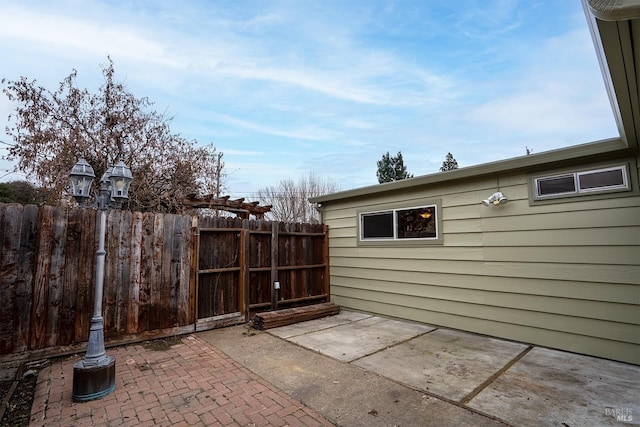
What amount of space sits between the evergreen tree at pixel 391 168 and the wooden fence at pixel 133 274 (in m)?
15.0

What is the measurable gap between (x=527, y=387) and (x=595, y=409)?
0.47 m

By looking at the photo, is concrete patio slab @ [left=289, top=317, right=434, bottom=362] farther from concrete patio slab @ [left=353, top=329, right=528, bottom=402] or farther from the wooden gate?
the wooden gate

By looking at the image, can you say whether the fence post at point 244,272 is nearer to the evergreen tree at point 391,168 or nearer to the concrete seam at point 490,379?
the concrete seam at point 490,379

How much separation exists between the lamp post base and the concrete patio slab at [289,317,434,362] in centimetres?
217

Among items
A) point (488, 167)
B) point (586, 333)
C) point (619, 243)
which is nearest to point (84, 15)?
point (488, 167)

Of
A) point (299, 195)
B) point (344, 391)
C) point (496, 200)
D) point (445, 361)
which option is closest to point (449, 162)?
point (299, 195)

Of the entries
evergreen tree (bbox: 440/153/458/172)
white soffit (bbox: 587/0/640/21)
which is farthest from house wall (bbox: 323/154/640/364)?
evergreen tree (bbox: 440/153/458/172)

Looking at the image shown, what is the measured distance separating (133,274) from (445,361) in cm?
411

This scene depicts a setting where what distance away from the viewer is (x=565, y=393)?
8.51 ft

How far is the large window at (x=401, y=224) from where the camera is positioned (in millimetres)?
5055

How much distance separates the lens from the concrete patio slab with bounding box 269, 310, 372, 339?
179 inches

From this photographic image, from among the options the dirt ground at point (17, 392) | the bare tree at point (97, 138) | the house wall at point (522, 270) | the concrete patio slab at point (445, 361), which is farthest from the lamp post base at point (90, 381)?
the bare tree at point (97, 138)

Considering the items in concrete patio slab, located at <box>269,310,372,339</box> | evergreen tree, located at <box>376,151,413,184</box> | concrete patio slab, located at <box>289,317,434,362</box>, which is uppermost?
evergreen tree, located at <box>376,151,413,184</box>

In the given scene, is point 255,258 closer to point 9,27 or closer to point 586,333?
point 586,333
